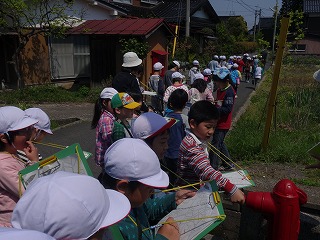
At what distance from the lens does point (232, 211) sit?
10.1 feet

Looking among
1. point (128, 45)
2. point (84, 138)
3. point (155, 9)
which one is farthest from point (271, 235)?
point (155, 9)

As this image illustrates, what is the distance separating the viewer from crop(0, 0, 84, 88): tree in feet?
31.3

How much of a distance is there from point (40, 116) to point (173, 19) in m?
19.7

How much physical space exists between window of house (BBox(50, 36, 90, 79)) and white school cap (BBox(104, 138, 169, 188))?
1112cm

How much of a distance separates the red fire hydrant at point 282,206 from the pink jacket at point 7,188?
1571 mm

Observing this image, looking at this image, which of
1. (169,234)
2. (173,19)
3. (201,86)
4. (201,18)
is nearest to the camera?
(169,234)

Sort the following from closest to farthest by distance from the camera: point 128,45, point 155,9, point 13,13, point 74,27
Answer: point 13,13 → point 128,45 → point 74,27 → point 155,9

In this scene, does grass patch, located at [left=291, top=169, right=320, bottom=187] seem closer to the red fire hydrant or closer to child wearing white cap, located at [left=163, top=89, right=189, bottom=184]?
child wearing white cap, located at [left=163, top=89, right=189, bottom=184]

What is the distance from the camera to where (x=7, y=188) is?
6.79ft

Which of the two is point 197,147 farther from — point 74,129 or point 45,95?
point 45,95

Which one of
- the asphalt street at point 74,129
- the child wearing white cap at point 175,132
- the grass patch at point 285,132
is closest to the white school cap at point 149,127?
the child wearing white cap at point 175,132

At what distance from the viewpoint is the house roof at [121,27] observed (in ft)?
35.9

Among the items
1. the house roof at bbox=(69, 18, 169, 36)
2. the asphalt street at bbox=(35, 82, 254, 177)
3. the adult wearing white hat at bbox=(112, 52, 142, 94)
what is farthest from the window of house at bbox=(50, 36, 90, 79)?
the adult wearing white hat at bbox=(112, 52, 142, 94)

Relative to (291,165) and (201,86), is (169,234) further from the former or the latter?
(201,86)
